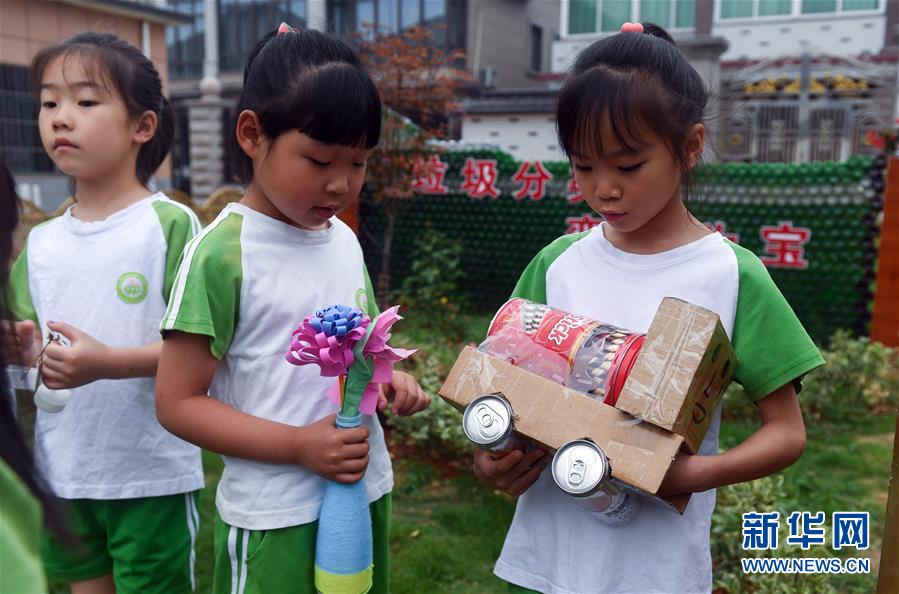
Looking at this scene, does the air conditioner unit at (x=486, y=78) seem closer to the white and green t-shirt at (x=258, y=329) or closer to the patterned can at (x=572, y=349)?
the white and green t-shirt at (x=258, y=329)

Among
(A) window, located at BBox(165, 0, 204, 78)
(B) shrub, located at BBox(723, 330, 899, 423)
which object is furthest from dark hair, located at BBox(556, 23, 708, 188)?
(A) window, located at BBox(165, 0, 204, 78)

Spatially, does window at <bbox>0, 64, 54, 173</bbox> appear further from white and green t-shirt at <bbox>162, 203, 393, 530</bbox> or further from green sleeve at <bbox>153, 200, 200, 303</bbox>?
white and green t-shirt at <bbox>162, 203, 393, 530</bbox>

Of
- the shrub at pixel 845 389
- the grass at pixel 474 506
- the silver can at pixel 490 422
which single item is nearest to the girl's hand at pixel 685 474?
the silver can at pixel 490 422

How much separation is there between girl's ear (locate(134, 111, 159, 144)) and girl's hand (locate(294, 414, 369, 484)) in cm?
107

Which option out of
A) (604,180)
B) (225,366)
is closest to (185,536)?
(225,366)

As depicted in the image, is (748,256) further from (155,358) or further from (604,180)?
(155,358)

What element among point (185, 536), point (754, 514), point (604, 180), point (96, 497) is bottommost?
point (754, 514)

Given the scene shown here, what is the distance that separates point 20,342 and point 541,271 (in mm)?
972

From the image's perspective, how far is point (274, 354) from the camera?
1451 millimetres

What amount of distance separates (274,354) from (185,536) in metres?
0.79

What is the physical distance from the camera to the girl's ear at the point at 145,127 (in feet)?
6.59

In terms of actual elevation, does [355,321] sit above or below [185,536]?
above

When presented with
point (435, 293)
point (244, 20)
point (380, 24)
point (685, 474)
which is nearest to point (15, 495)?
point (685, 474)

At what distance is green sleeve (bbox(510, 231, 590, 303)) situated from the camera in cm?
157
